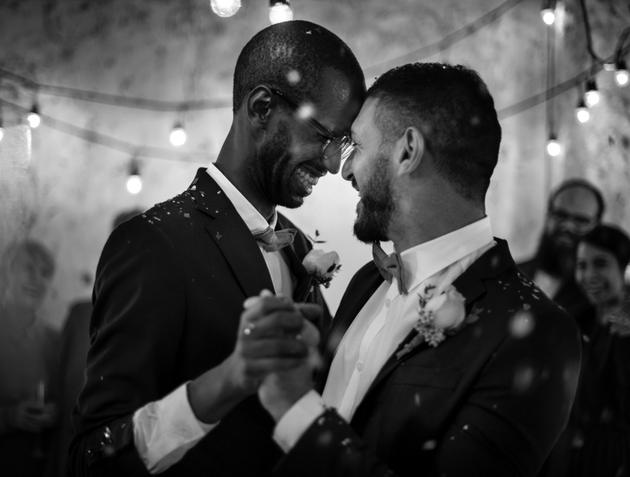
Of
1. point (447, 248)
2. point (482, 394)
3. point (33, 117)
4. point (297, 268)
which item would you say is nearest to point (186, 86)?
point (33, 117)

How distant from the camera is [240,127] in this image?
75.7 inches

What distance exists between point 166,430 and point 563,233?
11.7 ft

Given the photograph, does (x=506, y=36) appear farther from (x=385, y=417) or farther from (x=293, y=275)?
(x=385, y=417)

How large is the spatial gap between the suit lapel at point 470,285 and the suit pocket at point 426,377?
2cm

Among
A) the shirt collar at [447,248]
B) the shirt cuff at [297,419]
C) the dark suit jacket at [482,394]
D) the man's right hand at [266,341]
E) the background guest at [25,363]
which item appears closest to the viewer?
the man's right hand at [266,341]

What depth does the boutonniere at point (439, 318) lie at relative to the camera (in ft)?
5.01

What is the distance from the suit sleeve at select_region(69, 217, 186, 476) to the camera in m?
1.49

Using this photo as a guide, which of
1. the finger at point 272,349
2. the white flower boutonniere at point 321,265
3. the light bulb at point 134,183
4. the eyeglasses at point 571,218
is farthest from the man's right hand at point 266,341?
the eyeglasses at point 571,218

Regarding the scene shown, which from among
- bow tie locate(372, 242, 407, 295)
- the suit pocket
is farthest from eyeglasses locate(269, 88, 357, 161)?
the suit pocket

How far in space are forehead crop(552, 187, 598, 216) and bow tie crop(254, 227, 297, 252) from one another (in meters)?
3.08

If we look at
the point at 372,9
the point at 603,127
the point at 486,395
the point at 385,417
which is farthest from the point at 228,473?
the point at 603,127

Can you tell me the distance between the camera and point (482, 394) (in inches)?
58.6

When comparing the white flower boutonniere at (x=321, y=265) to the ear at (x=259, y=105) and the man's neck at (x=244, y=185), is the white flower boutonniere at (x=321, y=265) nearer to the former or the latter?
the man's neck at (x=244, y=185)

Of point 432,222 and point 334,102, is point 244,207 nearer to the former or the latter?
point 334,102
